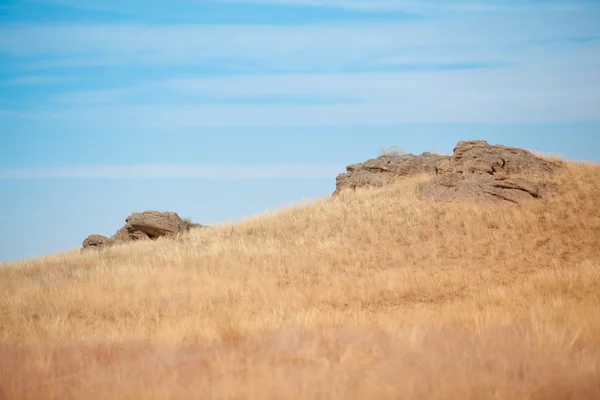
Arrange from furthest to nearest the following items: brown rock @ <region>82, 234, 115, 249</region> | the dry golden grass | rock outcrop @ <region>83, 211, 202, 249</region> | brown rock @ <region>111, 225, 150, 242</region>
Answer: brown rock @ <region>111, 225, 150, 242</region> < rock outcrop @ <region>83, 211, 202, 249</region> < brown rock @ <region>82, 234, 115, 249</region> < the dry golden grass

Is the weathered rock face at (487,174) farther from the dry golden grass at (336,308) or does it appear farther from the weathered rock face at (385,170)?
the weathered rock face at (385,170)

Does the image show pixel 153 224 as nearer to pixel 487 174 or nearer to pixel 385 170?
pixel 385 170

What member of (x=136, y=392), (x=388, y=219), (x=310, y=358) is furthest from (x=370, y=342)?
(x=388, y=219)

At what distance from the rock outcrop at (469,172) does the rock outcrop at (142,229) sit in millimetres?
9511

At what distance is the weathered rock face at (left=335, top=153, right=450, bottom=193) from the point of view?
3316 centimetres

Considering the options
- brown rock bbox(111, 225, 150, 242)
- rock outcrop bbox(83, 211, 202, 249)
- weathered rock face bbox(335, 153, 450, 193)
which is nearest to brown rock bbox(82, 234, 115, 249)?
rock outcrop bbox(83, 211, 202, 249)

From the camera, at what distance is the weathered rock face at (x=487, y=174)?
26.0m

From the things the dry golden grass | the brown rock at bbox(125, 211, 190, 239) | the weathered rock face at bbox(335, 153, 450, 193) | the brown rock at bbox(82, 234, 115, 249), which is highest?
the weathered rock face at bbox(335, 153, 450, 193)

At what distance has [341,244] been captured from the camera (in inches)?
880

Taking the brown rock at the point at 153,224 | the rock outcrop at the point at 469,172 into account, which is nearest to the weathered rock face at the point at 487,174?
the rock outcrop at the point at 469,172

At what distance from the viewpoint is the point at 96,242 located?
103 ft

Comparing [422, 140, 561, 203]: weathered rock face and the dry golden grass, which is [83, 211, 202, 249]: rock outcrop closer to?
the dry golden grass

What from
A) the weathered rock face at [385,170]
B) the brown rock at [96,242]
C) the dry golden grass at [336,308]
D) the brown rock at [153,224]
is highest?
the weathered rock face at [385,170]

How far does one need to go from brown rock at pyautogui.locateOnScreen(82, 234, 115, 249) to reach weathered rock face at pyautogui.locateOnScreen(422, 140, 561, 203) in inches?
645
